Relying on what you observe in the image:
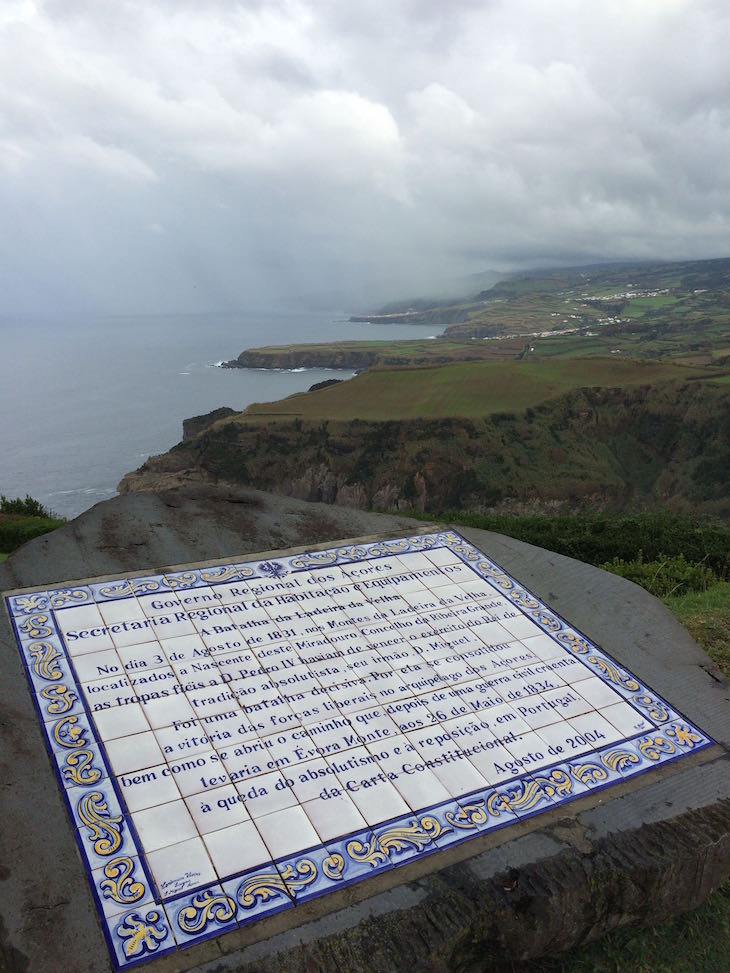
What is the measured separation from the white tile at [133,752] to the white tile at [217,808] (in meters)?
0.35

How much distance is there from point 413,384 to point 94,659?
128ft

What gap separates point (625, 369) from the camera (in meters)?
41.3

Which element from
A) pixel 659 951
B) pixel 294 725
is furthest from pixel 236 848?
pixel 659 951

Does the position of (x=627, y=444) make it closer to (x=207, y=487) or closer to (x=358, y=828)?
(x=207, y=487)

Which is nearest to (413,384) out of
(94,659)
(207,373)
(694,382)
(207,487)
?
(694,382)

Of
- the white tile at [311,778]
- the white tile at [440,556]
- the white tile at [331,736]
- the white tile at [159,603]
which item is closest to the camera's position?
the white tile at [311,778]

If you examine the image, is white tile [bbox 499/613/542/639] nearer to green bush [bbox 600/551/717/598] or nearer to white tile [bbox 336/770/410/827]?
white tile [bbox 336/770/410/827]

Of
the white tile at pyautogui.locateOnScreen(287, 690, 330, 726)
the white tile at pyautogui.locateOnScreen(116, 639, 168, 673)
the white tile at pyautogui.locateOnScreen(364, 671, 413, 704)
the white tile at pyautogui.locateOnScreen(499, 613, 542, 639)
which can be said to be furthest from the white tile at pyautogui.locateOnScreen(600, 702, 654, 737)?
the white tile at pyautogui.locateOnScreen(116, 639, 168, 673)

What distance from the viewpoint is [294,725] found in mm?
4043

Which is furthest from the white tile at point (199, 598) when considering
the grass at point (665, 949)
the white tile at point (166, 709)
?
the grass at point (665, 949)

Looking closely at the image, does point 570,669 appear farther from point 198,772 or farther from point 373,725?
point 198,772

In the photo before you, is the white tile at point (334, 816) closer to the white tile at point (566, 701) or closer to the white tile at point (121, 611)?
the white tile at point (566, 701)

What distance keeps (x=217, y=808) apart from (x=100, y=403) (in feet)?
213

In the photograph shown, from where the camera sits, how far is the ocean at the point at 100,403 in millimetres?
41875
